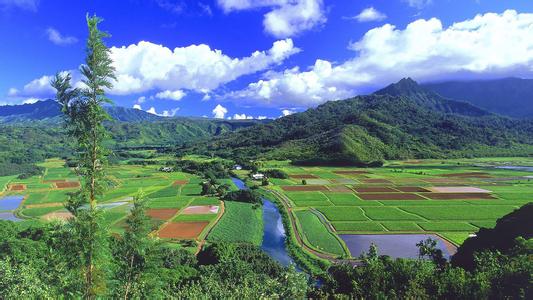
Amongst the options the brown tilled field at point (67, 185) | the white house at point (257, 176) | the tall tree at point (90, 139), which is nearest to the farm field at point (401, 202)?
the white house at point (257, 176)

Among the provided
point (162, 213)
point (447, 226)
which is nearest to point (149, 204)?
point (162, 213)

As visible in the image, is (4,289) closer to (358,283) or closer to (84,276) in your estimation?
(84,276)

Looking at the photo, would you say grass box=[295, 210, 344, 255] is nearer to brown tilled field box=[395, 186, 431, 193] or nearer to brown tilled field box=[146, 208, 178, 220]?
brown tilled field box=[146, 208, 178, 220]

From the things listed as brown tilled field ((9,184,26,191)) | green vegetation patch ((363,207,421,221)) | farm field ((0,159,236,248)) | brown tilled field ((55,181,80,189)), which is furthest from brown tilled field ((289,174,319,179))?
brown tilled field ((9,184,26,191))

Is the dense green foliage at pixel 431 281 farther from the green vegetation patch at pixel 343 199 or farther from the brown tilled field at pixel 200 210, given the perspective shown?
the green vegetation patch at pixel 343 199

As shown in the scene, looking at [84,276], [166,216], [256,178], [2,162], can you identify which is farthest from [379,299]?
[2,162]

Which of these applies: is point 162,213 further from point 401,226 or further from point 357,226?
point 401,226

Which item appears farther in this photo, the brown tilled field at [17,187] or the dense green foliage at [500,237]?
the brown tilled field at [17,187]
